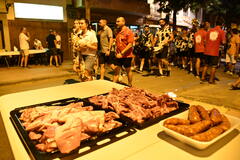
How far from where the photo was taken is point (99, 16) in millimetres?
13719

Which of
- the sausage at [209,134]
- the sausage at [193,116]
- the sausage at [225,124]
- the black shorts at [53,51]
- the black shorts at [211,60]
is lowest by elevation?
the sausage at [209,134]

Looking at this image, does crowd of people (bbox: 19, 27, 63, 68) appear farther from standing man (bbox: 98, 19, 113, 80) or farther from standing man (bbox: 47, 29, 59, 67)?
standing man (bbox: 98, 19, 113, 80)

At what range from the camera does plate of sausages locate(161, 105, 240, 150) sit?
1229mm

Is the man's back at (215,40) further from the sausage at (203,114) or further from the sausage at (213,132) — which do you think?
the sausage at (213,132)

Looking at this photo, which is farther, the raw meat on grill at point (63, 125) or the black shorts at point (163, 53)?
the black shorts at point (163, 53)

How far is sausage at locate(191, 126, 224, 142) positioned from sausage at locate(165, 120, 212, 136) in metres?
0.03

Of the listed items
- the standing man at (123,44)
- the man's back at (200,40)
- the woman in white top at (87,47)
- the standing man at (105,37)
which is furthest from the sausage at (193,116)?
the man's back at (200,40)

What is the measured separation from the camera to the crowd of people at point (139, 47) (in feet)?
15.7

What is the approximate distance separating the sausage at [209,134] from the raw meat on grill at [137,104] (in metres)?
0.45

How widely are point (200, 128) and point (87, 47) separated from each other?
11.9ft

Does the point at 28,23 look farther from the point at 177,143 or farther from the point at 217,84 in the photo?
the point at 177,143

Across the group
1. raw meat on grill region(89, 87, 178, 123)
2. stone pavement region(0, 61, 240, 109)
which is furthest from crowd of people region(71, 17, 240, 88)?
raw meat on grill region(89, 87, 178, 123)

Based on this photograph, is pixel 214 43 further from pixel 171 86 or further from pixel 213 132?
pixel 213 132

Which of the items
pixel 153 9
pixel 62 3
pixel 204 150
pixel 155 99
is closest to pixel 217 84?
pixel 155 99
